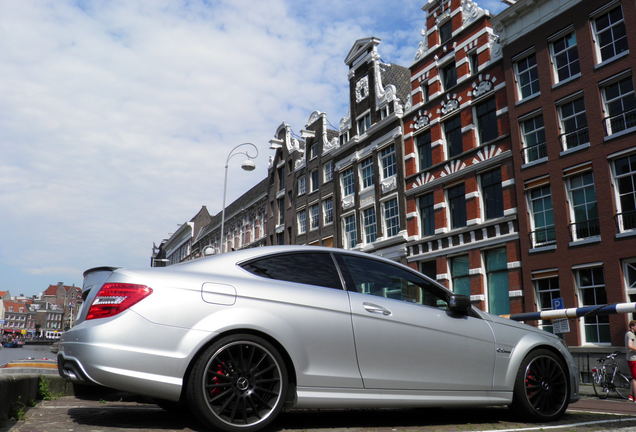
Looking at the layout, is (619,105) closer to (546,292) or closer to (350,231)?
(546,292)

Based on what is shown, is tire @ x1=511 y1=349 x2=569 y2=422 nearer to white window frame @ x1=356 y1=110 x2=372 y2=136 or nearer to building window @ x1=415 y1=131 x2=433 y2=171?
building window @ x1=415 y1=131 x2=433 y2=171

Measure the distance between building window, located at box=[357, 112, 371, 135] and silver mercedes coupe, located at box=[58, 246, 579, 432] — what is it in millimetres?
24910

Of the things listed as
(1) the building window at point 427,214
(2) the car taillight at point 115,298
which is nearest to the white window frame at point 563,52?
(1) the building window at point 427,214

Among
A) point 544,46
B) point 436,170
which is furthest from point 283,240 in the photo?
point 544,46

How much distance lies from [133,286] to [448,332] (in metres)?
2.65

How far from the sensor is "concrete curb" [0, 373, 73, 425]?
3.90 meters

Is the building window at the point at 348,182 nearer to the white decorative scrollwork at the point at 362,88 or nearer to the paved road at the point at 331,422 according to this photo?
the white decorative scrollwork at the point at 362,88

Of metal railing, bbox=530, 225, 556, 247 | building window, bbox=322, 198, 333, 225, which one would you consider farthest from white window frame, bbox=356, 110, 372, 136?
metal railing, bbox=530, 225, 556, 247

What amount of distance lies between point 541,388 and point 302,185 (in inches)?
1286

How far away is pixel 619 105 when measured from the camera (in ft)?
55.9

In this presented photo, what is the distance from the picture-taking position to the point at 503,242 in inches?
788

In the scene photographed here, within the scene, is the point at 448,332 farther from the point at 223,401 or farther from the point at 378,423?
the point at 223,401

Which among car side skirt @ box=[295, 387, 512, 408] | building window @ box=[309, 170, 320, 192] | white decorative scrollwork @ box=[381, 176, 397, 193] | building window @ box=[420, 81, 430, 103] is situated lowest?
car side skirt @ box=[295, 387, 512, 408]

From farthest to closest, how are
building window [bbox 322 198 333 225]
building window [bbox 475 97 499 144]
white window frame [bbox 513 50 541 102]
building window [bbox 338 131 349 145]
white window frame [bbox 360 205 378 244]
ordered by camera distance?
building window [bbox 322 198 333 225] → building window [bbox 338 131 349 145] → white window frame [bbox 360 205 378 244] → building window [bbox 475 97 499 144] → white window frame [bbox 513 50 541 102]
